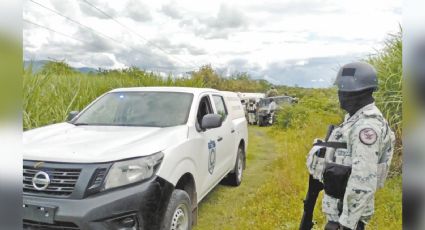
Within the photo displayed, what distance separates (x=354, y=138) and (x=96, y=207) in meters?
1.58

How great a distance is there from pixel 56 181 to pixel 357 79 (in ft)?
6.29

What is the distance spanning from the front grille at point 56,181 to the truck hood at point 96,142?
73mm

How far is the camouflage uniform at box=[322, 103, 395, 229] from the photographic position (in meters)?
1.76

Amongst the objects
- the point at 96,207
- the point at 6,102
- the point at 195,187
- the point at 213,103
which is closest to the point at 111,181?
the point at 96,207

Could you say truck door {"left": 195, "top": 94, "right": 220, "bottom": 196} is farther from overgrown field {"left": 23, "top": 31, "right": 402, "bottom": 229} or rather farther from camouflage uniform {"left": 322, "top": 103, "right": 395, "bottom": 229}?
camouflage uniform {"left": 322, "top": 103, "right": 395, "bottom": 229}

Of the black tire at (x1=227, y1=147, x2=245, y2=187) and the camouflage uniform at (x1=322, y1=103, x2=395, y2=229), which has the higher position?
the camouflage uniform at (x1=322, y1=103, x2=395, y2=229)

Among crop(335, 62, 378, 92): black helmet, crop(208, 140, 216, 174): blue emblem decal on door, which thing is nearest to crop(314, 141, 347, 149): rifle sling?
crop(335, 62, 378, 92): black helmet

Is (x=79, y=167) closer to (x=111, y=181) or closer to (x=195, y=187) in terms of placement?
(x=111, y=181)

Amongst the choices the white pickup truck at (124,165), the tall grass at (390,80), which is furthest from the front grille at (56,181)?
the tall grass at (390,80)

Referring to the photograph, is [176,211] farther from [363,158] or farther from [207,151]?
[363,158]

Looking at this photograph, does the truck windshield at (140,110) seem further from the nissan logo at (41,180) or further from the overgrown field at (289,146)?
the nissan logo at (41,180)

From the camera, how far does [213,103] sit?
14.1 ft

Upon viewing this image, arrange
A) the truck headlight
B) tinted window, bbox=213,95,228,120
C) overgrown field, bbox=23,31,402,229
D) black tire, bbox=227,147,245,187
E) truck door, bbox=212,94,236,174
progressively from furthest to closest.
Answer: black tire, bbox=227,147,245,187 < tinted window, bbox=213,95,228,120 < truck door, bbox=212,94,236,174 < overgrown field, bbox=23,31,402,229 < the truck headlight

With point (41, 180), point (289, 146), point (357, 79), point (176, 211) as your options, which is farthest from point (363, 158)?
point (289, 146)
